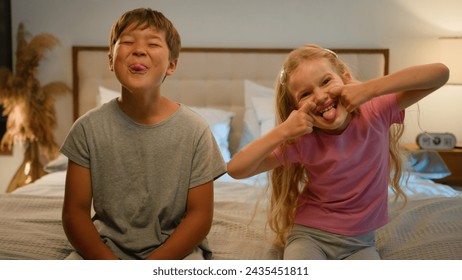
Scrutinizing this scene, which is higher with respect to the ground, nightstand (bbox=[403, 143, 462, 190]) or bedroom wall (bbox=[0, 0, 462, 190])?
bedroom wall (bbox=[0, 0, 462, 190])

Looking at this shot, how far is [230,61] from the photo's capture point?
1.43 meters

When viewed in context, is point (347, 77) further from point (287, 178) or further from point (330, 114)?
point (287, 178)

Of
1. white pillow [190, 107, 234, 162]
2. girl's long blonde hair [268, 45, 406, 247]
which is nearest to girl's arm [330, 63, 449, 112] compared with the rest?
girl's long blonde hair [268, 45, 406, 247]

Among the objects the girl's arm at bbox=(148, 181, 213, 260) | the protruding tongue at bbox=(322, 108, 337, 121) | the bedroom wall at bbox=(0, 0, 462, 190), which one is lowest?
the girl's arm at bbox=(148, 181, 213, 260)

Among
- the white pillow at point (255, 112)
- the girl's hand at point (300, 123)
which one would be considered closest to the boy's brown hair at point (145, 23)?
the girl's hand at point (300, 123)

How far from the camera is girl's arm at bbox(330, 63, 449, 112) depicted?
0.77 m

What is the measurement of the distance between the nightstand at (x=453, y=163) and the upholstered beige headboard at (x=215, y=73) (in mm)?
227

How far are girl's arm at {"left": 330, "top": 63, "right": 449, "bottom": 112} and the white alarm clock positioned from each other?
0.43 m

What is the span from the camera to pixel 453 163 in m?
1.25

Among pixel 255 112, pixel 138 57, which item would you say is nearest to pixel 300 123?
pixel 138 57

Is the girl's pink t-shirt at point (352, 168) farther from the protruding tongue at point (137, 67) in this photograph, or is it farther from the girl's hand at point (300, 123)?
the protruding tongue at point (137, 67)

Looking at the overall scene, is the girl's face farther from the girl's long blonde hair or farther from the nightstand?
the nightstand

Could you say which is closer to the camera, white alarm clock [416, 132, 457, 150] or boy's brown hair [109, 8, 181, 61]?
boy's brown hair [109, 8, 181, 61]

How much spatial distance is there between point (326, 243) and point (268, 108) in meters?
0.57
